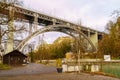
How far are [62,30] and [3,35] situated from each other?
→ 172ft

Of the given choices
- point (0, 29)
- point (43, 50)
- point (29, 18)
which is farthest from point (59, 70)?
point (43, 50)

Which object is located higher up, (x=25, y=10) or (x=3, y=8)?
(x=25, y=10)

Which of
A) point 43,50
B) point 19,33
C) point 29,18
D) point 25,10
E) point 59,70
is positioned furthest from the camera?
point 43,50

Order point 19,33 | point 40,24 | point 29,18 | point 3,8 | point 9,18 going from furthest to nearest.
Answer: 1. point 40,24
2. point 29,18
3. point 19,33
4. point 9,18
5. point 3,8

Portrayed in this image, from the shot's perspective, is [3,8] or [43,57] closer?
[3,8]

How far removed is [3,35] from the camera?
24.0 metres

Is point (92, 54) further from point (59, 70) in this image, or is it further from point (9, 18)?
point (9, 18)

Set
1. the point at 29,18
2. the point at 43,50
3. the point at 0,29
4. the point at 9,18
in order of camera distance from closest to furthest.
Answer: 1. the point at 9,18
2. the point at 0,29
3. the point at 29,18
4. the point at 43,50

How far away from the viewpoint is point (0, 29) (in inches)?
928

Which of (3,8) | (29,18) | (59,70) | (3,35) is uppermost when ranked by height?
(29,18)

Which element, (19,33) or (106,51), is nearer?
(19,33)

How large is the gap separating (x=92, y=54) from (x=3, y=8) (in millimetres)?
60485

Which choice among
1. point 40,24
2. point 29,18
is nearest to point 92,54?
point 40,24

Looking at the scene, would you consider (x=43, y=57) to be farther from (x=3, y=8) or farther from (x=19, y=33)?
(x=3, y=8)
